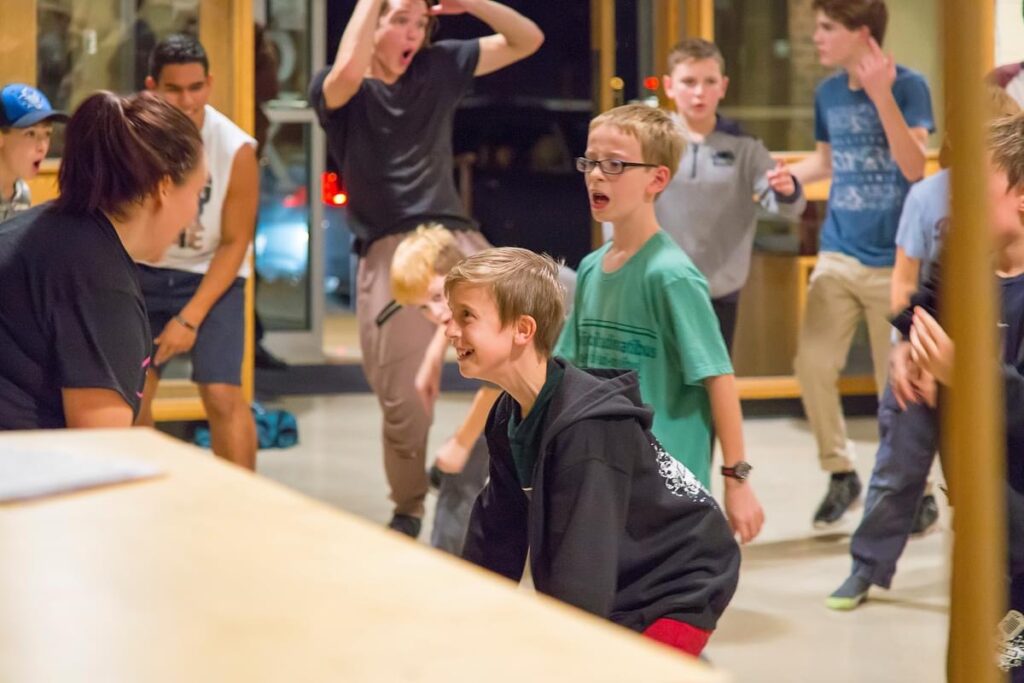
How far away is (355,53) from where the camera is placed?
3777 mm

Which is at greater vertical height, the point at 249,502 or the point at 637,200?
the point at 637,200

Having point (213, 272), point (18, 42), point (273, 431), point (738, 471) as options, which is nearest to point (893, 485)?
point (738, 471)

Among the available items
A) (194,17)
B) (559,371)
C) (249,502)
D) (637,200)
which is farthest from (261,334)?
(249,502)

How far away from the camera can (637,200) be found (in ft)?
8.89

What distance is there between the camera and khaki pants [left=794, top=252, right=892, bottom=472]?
438cm

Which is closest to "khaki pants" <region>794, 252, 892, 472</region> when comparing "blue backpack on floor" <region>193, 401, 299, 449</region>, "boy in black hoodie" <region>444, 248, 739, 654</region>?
"blue backpack on floor" <region>193, 401, 299, 449</region>

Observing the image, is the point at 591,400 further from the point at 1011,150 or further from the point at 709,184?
the point at 709,184

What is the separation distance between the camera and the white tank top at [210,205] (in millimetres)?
4082

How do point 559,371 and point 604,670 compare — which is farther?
point 559,371

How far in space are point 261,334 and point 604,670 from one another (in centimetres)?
650

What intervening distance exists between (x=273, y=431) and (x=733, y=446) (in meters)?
3.37

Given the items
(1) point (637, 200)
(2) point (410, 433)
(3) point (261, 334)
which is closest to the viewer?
(1) point (637, 200)

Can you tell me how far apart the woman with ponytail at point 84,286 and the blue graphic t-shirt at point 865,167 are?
2.57m

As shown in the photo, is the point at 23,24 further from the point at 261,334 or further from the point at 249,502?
the point at 249,502
